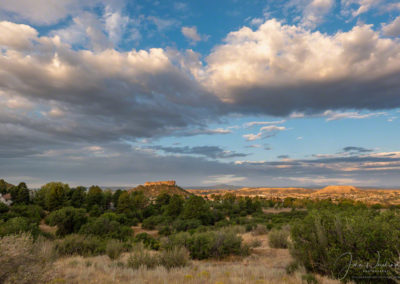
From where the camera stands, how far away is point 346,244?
750 centimetres

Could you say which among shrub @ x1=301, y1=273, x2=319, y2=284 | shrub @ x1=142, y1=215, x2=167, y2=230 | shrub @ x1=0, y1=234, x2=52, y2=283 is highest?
shrub @ x1=0, y1=234, x2=52, y2=283

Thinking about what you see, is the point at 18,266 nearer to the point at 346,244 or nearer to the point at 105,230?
the point at 346,244

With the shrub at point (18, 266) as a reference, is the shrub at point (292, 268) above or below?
below

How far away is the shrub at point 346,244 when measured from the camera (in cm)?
677

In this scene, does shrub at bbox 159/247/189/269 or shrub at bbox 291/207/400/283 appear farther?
shrub at bbox 159/247/189/269

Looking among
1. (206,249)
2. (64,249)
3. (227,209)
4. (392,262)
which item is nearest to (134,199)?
(227,209)

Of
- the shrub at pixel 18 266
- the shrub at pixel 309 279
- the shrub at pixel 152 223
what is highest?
the shrub at pixel 18 266

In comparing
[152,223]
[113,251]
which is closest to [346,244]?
[113,251]

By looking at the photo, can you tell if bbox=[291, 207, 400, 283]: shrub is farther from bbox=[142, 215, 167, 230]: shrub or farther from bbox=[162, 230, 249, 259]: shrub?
bbox=[142, 215, 167, 230]: shrub

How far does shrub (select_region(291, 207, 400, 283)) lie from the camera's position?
6766 millimetres

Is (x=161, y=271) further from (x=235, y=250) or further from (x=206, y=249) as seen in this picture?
(x=235, y=250)
